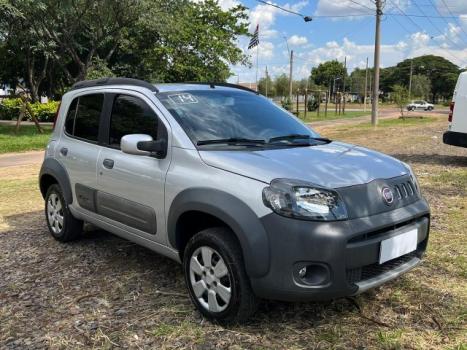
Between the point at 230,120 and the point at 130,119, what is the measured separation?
888mm

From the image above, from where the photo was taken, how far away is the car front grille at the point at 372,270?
3.15m

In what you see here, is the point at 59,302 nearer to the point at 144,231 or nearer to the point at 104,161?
the point at 144,231

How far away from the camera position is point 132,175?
407cm

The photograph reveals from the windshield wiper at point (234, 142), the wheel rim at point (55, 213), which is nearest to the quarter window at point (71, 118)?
the wheel rim at point (55, 213)

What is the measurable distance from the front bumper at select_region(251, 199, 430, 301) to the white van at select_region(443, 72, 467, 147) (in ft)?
27.1

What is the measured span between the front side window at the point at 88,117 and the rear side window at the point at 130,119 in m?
0.28

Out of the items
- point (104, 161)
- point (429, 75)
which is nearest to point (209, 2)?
point (104, 161)

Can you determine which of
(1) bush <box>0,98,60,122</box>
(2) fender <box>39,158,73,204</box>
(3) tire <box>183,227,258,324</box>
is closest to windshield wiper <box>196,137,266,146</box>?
(3) tire <box>183,227,258,324</box>

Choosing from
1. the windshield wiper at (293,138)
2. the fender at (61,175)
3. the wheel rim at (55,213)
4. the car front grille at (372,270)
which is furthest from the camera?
the wheel rim at (55,213)

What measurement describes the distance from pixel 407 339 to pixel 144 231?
208 centimetres

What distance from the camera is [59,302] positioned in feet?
13.0

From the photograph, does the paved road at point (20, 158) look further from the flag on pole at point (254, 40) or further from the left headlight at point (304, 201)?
the flag on pole at point (254, 40)

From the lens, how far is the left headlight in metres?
3.05

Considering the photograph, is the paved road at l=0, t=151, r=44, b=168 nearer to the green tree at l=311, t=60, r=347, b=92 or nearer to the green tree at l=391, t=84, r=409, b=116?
the green tree at l=391, t=84, r=409, b=116
